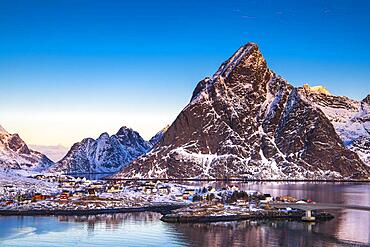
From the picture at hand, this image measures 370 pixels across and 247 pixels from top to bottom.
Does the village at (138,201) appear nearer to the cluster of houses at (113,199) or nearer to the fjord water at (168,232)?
the cluster of houses at (113,199)

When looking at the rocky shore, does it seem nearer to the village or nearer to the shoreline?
the village

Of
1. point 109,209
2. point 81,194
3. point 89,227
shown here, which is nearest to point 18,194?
point 81,194

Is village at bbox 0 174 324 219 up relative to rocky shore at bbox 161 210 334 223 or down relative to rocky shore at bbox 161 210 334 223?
up

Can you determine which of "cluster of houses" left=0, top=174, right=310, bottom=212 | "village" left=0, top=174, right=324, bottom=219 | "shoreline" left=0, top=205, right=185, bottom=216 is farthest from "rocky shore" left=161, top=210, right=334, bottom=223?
"shoreline" left=0, top=205, right=185, bottom=216

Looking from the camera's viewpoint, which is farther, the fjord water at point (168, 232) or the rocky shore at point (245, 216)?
the rocky shore at point (245, 216)

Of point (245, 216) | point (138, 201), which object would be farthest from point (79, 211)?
point (245, 216)

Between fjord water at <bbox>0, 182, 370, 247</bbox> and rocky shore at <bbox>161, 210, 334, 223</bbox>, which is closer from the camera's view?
fjord water at <bbox>0, 182, 370, 247</bbox>

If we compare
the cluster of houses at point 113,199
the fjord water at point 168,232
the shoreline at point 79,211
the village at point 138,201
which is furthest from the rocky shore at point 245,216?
the shoreline at point 79,211

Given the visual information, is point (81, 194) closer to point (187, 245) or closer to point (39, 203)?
point (39, 203)
